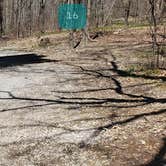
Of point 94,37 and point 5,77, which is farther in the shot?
point 94,37

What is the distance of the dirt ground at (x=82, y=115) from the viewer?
20.9ft

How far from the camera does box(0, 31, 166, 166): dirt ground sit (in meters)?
6.37

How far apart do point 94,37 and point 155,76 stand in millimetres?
11306

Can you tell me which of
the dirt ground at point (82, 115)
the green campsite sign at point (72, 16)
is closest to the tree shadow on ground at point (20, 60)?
the dirt ground at point (82, 115)

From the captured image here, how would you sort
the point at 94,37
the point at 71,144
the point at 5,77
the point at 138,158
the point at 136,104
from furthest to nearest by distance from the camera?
the point at 94,37
the point at 5,77
the point at 136,104
the point at 71,144
the point at 138,158

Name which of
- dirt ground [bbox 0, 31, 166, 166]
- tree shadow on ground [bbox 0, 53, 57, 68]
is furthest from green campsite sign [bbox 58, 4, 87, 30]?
dirt ground [bbox 0, 31, 166, 166]

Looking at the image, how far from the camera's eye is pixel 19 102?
9.68 metres

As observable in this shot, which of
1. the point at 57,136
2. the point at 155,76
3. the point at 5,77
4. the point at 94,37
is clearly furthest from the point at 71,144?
the point at 94,37

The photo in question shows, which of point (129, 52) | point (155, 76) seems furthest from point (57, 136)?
point (129, 52)

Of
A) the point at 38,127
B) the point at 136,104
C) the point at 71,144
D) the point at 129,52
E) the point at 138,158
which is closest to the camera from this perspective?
the point at 138,158

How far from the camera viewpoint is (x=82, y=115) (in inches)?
330

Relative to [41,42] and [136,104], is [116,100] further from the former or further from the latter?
[41,42]

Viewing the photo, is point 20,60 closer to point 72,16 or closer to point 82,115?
point 72,16

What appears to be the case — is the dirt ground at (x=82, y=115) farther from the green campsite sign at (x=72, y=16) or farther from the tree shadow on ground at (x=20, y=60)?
the green campsite sign at (x=72, y=16)
